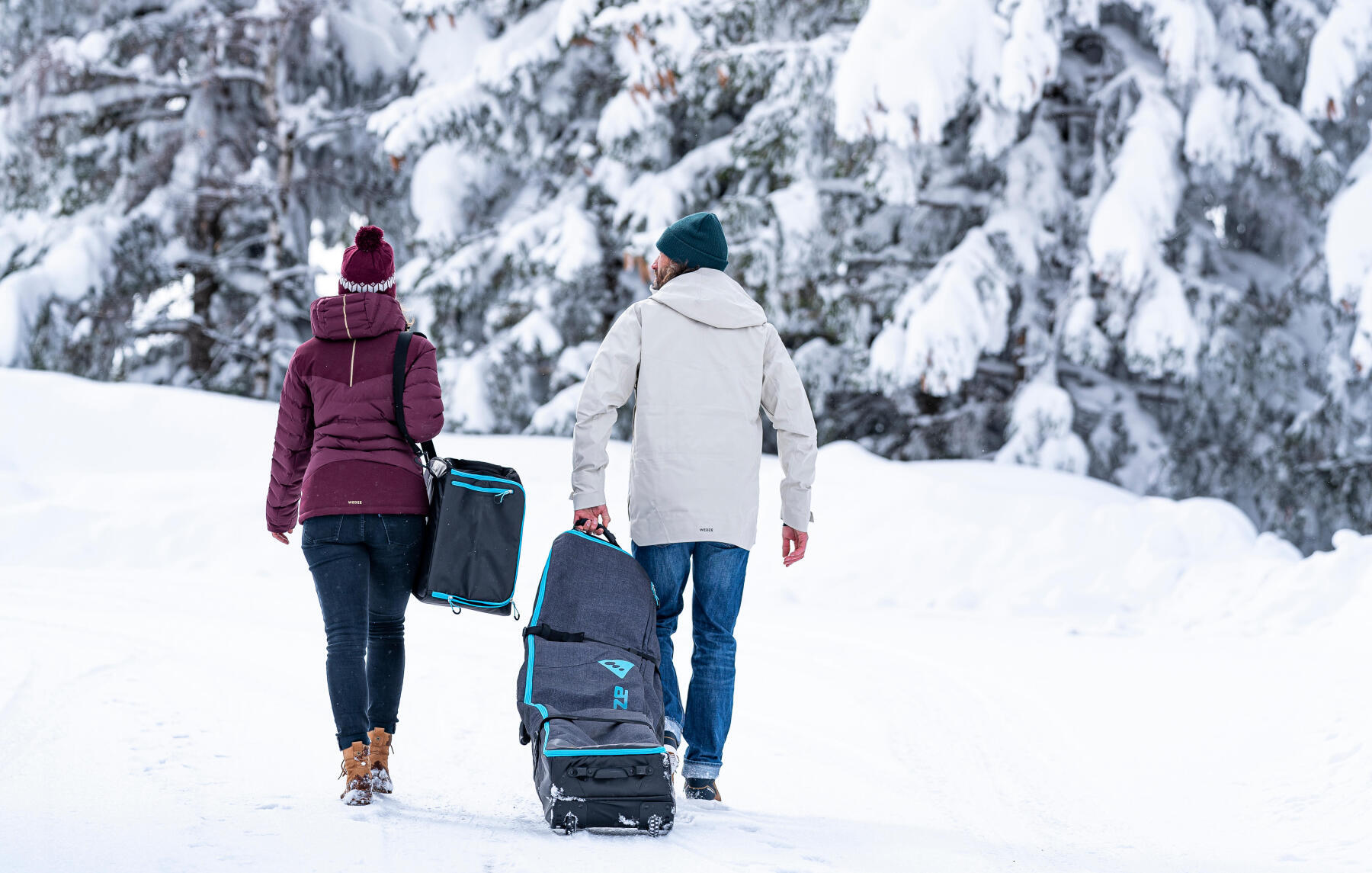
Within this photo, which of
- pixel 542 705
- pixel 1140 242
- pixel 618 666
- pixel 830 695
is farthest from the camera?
pixel 1140 242

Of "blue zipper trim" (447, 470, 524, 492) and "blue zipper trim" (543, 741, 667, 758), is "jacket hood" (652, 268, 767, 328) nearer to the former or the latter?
"blue zipper trim" (447, 470, 524, 492)

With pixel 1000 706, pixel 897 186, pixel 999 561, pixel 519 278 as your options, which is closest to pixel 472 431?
pixel 519 278

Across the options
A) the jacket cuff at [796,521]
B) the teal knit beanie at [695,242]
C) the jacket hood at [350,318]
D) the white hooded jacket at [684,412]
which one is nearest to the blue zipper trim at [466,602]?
the white hooded jacket at [684,412]

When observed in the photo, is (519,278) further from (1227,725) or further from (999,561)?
(1227,725)

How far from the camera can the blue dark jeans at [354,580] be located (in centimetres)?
315

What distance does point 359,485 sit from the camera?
3156 millimetres

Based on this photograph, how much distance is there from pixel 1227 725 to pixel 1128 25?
826cm

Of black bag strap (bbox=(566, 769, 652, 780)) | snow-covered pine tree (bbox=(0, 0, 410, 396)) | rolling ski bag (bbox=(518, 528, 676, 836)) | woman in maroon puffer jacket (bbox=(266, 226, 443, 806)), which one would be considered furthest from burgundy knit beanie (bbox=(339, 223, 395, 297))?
snow-covered pine tree (bbox=(0, 0, 410, 396))

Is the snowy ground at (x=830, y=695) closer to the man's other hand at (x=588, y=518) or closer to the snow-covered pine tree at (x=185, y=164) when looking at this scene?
the man's other hand at (x=588, y=518)

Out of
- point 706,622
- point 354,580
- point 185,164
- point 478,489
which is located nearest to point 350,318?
point 478,489

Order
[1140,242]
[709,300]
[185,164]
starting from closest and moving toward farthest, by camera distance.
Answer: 1. [709,300]
2. [1140,242]
3. [185,164]

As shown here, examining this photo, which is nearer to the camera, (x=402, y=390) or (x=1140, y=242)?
(x=402, y=390)

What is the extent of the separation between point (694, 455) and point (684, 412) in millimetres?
122

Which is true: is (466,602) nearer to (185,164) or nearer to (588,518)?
(588,518)
